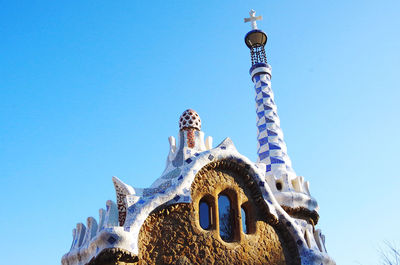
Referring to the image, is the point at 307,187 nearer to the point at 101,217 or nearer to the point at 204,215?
the point at 204,215

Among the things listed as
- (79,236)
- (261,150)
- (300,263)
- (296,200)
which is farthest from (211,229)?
(261,150)

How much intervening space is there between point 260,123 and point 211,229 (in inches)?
176

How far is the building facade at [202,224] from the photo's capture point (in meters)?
5.90

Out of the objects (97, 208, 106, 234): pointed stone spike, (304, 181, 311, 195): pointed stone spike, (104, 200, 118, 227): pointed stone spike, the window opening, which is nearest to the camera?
(104, 200, 118, 227): pointed stone spike

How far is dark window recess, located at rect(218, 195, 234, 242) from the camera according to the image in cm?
676

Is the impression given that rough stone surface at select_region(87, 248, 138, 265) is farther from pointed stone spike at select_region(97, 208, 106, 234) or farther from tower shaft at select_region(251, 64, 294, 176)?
tower shaft at select_region(251, 64, 294, 176)

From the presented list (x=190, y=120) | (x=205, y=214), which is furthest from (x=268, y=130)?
(x=205, y=214)

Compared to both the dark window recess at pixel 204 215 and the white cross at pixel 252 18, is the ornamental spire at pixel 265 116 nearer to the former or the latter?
the white cross at pixel 252 18

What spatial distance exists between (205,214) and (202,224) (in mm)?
177

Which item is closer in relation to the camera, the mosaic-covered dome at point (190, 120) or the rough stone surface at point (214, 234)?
the rough stone surface at point (214, 234)

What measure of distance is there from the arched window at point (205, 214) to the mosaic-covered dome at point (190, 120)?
2.23 meters

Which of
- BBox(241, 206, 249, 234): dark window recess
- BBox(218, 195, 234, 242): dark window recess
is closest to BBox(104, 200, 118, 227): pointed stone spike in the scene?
BBox(218, 195, 234, 242): dark window recess

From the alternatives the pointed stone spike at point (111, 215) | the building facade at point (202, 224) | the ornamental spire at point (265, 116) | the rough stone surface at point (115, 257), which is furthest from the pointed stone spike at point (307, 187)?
the rough stone surface at point (115, 257)

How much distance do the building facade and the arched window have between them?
0.02 m
